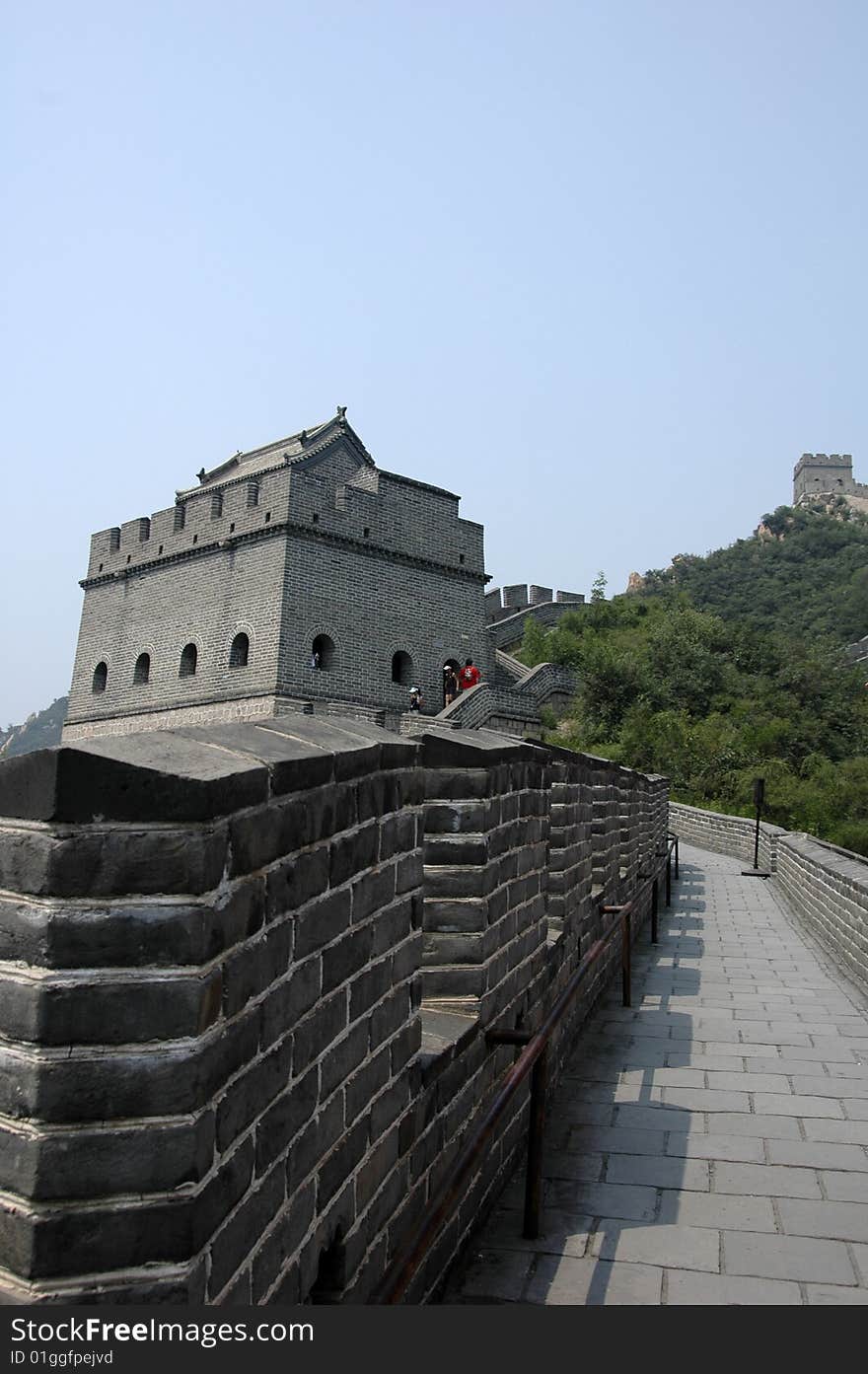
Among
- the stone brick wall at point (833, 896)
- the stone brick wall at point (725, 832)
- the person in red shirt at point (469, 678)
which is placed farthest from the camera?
the person in red shirt at point (469, 678)

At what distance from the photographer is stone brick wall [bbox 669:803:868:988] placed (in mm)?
8000

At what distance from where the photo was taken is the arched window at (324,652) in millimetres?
24375

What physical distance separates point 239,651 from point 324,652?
201 cm

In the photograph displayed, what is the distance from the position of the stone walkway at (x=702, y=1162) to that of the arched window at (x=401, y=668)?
19.1 m

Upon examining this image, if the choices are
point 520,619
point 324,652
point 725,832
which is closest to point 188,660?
point 324,652

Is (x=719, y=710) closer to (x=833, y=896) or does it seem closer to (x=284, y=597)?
(x=284, y=597)

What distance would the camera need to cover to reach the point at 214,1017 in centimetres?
153

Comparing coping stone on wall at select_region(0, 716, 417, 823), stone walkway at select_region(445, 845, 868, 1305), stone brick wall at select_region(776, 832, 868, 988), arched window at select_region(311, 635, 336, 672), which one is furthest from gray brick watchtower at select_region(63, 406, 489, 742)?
coping stone on wall at select_region(0, 716, 417, 823)

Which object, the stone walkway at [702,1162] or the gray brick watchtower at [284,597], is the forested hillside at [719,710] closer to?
the gray brick watchtower at [284,597]

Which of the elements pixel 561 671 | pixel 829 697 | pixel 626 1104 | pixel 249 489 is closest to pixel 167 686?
pixel 249 489

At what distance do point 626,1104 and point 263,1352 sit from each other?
11.2 feet

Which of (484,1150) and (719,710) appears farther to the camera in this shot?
(719,710)

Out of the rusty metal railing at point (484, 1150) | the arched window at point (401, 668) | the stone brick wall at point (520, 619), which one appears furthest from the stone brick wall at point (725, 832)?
the stone brick wall at point (520, 619)

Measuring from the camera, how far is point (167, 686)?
1023 inches
